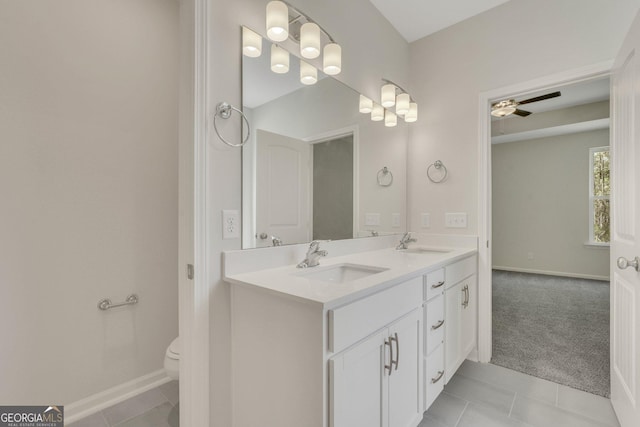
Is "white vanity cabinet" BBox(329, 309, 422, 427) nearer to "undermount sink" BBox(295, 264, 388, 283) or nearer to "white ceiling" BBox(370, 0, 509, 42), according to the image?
"undermount sink" BBox(295, 264, 388, 283)

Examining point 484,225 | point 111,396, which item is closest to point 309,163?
point 484,225

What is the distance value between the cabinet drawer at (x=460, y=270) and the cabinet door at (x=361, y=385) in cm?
78

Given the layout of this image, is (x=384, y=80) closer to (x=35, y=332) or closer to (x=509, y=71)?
(x=509, y=71)

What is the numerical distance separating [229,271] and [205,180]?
399 millimetres

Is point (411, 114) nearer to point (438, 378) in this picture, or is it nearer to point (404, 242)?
point (404, 242)

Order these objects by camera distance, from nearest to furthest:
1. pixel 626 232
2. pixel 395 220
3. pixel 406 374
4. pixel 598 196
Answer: pixel 406 374
pixel 626 232
pixel 395 220
pixel 598 196

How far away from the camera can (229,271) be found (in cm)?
125

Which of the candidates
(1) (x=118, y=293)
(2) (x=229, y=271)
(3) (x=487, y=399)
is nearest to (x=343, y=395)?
(2) (x=229, y=271)

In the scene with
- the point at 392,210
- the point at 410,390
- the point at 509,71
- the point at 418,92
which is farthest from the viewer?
the point at 418,92

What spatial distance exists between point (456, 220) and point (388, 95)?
112cm

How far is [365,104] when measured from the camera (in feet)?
6.95

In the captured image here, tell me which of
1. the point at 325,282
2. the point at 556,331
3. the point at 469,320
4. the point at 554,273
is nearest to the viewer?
the point at 325,282

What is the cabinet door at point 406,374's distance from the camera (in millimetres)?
1190

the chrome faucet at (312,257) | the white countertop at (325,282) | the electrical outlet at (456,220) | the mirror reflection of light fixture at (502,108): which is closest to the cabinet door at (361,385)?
the white countertop at (325,282)
